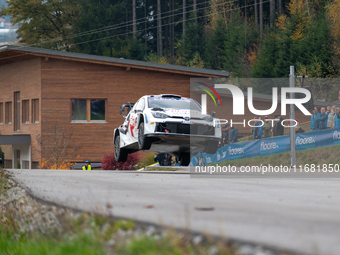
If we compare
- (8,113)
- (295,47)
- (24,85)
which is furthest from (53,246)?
(295,47)

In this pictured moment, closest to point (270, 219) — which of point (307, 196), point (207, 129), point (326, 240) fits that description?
point (326, 240)

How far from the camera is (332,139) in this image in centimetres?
1683

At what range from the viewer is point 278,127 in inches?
663

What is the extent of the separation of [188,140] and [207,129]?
2.27 feet

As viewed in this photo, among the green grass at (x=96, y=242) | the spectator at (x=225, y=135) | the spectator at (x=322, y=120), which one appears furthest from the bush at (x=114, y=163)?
the green grass at (x=96, y=242)

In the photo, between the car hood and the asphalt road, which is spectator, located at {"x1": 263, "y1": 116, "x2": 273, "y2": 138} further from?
the asphalt road

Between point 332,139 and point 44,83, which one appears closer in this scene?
point 332,139

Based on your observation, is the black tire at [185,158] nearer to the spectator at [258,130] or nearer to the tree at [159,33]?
the spectator at [258,130]

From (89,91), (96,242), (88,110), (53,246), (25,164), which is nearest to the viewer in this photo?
(96,242)

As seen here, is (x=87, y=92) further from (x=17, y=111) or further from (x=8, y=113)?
(x=8, y=113)

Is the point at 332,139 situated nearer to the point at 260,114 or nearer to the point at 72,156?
the point at 260,114

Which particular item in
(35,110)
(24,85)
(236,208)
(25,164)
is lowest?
(25,164)

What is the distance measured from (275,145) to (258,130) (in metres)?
0.93

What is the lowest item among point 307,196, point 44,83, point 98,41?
point 307,196
